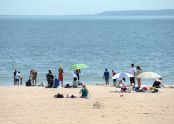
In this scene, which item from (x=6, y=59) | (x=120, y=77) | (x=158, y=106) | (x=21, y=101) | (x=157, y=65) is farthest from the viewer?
(x=6, y=59)

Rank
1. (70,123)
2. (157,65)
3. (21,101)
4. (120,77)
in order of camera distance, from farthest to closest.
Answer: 1. (157,65)
2. (120,77)
3. (21,101)
4. (70,123)

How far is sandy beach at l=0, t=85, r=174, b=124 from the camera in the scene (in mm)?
13031

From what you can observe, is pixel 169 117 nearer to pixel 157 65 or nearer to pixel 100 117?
pixel 100 117

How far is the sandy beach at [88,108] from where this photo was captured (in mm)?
13031

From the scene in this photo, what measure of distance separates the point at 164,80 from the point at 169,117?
15.9 m

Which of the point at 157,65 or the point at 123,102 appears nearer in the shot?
the point at 123,102

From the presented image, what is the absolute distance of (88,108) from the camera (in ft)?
48.8

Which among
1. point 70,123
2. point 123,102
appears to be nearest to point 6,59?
point 123,102

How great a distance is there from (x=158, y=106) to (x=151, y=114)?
1.41 m

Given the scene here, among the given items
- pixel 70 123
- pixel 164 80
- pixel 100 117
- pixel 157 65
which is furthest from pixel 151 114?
pixel 157 65

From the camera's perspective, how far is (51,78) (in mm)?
20797

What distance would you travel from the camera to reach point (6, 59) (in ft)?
133

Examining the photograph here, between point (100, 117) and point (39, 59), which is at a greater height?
point (39, 59)

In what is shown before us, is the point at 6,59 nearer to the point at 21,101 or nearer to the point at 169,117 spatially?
the point at 21,101
